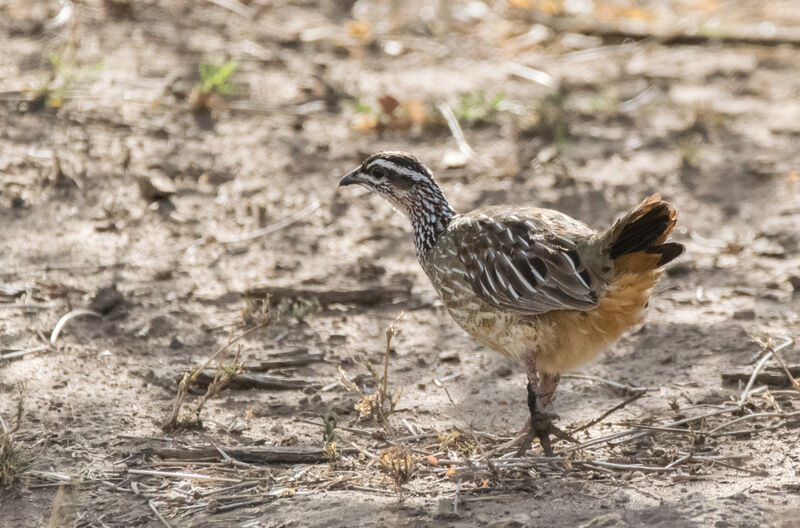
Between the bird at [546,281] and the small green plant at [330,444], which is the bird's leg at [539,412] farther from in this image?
the small green plant at [330,444]

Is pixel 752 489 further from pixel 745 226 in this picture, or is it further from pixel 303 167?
pixel 303 167

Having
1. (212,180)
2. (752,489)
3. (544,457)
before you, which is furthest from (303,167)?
(752,489)

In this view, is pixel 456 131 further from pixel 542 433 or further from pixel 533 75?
pixel 542 433

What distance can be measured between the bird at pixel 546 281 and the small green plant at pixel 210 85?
11.5 ft

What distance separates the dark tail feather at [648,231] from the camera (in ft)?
13.5

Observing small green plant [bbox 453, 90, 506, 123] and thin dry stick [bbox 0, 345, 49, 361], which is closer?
thin dry stick [bbox 0, 345, 49, 361]

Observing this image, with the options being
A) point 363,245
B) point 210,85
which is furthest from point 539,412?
point 210,85

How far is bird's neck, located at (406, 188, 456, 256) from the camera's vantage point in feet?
17.5

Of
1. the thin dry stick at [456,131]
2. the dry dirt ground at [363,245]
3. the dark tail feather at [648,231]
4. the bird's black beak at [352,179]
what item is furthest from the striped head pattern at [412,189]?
the thin dry stick at [456,131]

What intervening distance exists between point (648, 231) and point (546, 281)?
523 millimetres

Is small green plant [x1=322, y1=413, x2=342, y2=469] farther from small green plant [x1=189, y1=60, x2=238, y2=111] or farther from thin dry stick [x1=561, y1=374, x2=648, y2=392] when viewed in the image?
small green plant [x1=189, y1=60, x2=238, y2=111]

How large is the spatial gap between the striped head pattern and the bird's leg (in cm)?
99

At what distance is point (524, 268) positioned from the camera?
4.58 m

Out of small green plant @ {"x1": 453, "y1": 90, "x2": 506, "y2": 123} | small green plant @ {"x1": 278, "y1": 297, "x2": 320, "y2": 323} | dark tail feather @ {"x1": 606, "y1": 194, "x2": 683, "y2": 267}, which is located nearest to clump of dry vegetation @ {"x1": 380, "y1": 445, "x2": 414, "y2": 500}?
dark tail feather @ {"x1": 606, "y1": 194, "x2": 683, "y2": 267}
